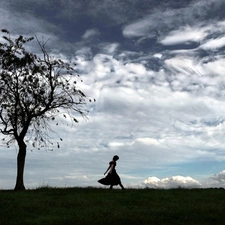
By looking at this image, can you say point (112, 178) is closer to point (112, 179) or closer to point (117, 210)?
point (112, 179)

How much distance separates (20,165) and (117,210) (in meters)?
19.3

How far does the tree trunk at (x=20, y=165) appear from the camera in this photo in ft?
116

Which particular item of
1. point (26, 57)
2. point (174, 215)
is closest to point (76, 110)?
point (26, 57)

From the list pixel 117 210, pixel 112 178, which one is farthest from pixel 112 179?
pixel 117 210

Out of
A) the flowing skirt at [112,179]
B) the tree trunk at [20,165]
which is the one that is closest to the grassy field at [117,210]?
the flowing skirt at [112,179]

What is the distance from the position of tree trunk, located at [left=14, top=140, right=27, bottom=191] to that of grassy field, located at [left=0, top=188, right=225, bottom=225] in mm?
10019

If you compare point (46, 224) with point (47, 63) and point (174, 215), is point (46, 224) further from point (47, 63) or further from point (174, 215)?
point (47, 63)

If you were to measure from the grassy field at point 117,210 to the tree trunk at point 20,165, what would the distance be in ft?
32.9

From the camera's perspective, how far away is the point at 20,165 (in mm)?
36094

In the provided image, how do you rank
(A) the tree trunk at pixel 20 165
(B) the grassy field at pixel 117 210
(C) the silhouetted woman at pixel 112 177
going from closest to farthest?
(B) the grassy field at pixel 117 210, (C) the silhouetted woman at pixel 112 177, (A) the tree trunk at pixel 20 165

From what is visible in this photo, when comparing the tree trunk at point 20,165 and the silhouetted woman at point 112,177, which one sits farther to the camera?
the tree trunk at point 20,165

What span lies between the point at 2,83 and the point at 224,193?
23.6 m

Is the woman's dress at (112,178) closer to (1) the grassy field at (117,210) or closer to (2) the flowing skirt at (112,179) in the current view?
(2) the flowing skirt at (112,179)

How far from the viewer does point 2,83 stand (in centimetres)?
3672
